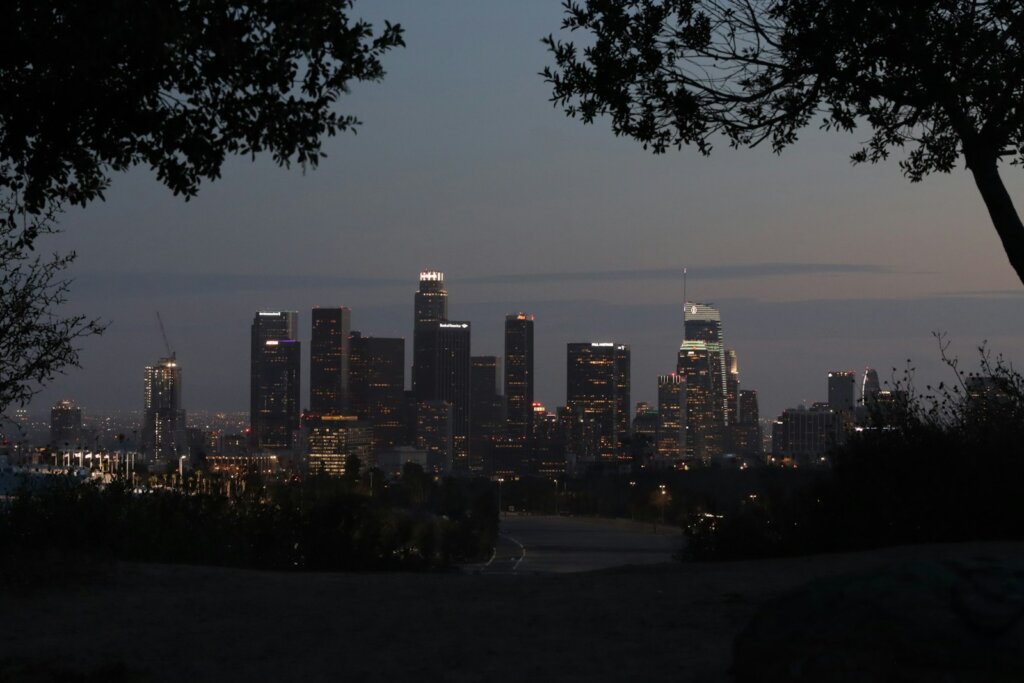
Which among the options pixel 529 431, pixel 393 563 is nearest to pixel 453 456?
pixel 529 431

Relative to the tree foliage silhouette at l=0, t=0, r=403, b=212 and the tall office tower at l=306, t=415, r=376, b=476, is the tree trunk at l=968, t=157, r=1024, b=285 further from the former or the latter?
the tall office tower at l=306, t=415, r=376, b=476

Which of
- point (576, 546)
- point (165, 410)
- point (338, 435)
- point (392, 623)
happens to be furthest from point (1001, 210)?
point (338, 435)

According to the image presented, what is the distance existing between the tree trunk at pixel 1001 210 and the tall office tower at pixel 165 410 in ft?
295

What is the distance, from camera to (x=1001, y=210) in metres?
10.3

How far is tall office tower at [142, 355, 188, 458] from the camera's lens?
11336cm

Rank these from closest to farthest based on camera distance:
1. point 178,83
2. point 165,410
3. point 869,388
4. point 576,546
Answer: point 178,83 → point 869,388 → point 576,546 → point 165,410

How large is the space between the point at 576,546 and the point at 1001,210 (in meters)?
23.6

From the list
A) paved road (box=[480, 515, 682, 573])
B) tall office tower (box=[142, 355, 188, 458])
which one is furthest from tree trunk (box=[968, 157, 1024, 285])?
tall office tower (box=[142, 355, 188, 458])

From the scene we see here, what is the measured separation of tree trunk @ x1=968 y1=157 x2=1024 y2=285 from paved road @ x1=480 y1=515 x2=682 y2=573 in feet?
23.7

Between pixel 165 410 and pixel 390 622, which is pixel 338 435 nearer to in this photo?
pixel 165 410

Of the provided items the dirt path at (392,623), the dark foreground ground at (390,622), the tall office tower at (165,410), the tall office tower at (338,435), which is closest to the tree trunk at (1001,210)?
the dark foreground ground at (390,622)

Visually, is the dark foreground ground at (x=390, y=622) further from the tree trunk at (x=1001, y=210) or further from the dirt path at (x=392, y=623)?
the tree trunk at (x=1001, y=210)

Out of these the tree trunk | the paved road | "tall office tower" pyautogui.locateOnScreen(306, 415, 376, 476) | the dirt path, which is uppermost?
"tall office tower" pyautogui.locateOnScreen(306, 415, 376, 476)

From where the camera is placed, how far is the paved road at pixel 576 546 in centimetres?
2323
